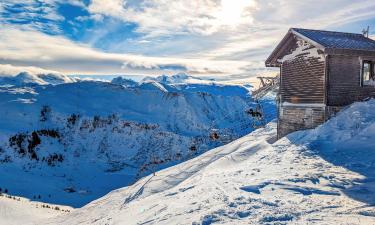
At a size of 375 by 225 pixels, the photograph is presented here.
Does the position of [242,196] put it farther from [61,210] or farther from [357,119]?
[61,210]

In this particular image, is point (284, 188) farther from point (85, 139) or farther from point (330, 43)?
point (85, 139)

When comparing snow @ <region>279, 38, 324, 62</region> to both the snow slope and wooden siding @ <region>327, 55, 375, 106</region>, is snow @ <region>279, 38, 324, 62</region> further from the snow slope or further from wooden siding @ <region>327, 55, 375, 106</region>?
the snow slope

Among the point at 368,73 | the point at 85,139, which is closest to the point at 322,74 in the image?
the point at 368,73

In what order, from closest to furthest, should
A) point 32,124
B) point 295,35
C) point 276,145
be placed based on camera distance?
point 276,145 < point 295,35 < point 32,124

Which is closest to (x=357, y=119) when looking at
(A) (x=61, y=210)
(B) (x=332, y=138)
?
(B) (x=332, y=138)

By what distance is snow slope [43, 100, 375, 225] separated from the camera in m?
8.66

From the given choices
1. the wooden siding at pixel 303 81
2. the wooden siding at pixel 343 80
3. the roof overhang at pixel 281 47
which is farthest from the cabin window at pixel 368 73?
the roof overhang at pixel 281 47

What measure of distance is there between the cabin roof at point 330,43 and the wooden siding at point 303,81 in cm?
82

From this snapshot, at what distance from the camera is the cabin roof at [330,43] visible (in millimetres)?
17406

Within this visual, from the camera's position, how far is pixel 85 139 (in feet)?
118

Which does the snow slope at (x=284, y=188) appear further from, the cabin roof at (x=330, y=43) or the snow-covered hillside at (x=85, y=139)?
the snow-covered hillside at (x=85, y=139)

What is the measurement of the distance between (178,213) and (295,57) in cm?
1316

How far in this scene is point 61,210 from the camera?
69.3ft

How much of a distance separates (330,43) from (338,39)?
1401 mm
